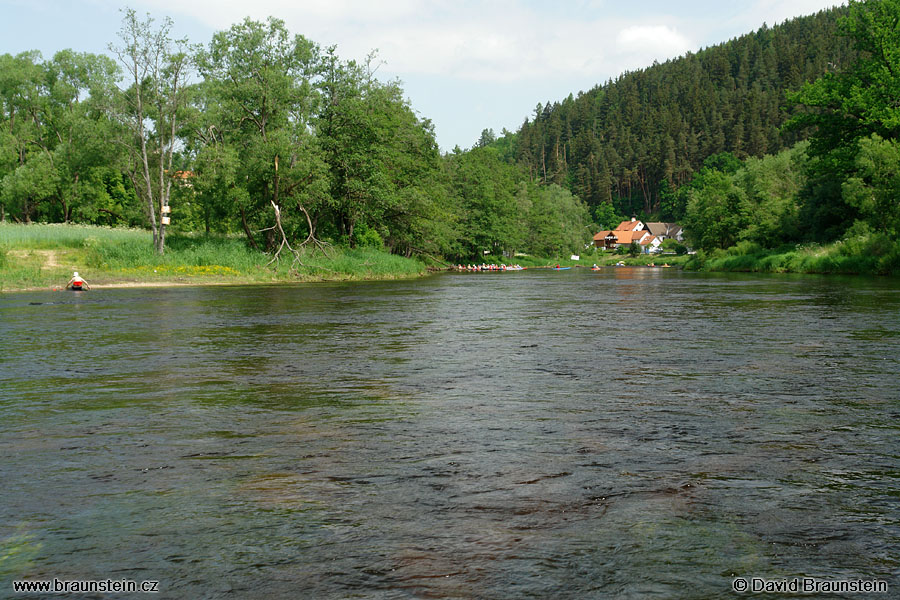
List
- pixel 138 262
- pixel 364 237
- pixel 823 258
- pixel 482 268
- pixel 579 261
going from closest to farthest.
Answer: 1. pixel 138 262
2. pixel 823 258
3. pixel 364 237
4. pixel 482 268
5. pixel 579 261

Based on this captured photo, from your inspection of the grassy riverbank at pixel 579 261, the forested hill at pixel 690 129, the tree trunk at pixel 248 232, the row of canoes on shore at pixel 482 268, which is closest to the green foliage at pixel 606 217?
the forested hill at pixel 690 129

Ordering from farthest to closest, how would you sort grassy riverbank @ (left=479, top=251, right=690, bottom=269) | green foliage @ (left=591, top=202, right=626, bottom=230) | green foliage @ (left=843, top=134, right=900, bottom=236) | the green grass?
green foliage @ (left=591, top=202, right=626, bottom=230) < grassy riverbank @ (left=479, top=251, right=690, bottom=269) < the green grass < green foliage @ (left=843, top=134, right=900, bottom=236)

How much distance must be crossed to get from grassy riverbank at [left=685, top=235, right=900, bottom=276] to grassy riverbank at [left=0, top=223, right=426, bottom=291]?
30.0m

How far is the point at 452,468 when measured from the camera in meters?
5.44

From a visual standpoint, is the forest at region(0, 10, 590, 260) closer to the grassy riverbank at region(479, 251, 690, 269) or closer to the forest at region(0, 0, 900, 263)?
the forest at region(0, 0, 900, 263)

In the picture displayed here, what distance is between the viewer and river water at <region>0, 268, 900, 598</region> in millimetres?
3730

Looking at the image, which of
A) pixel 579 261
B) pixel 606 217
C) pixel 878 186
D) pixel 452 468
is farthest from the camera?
pixel 606 217

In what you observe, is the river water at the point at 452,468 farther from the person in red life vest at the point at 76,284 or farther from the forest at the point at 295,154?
the forest at the point at 295,154

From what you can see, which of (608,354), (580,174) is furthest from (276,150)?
(580,174)

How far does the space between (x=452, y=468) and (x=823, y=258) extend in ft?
155

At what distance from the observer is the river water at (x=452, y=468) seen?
373 centimetres

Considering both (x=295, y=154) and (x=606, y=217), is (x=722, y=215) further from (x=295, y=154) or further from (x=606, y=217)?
(x=606, y=217)

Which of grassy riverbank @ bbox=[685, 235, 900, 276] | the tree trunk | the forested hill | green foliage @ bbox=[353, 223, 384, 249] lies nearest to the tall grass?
the tree trunk

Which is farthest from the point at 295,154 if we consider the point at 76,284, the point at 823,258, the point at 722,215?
the point at 722,215
